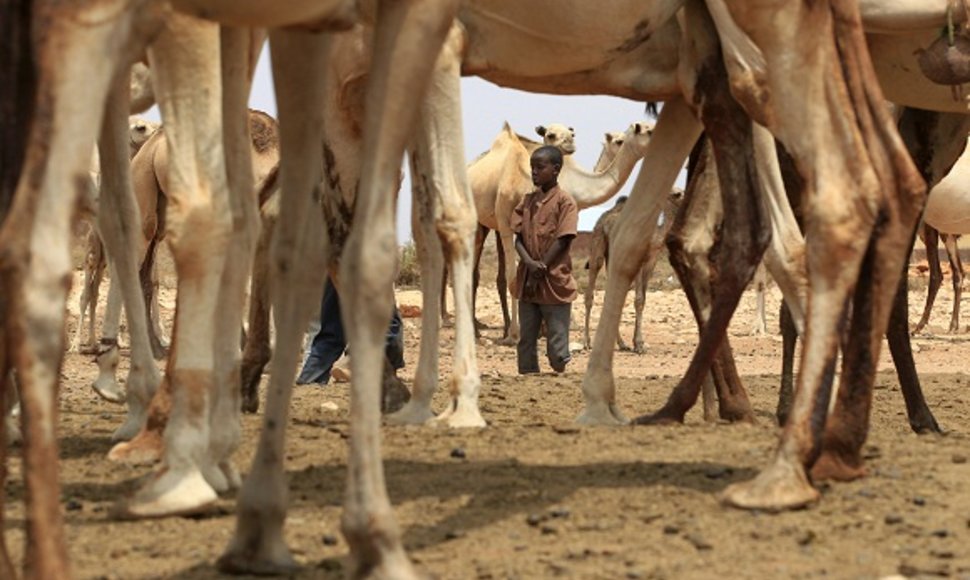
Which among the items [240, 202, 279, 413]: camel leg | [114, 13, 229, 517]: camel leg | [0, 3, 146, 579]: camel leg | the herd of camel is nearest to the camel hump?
the herd of camel

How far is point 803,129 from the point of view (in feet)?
20.5

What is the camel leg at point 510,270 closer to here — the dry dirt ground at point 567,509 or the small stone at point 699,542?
the dry dirt ground at point 567,509

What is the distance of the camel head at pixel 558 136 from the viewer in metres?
28.2

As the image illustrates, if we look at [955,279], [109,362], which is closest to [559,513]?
[109,362]

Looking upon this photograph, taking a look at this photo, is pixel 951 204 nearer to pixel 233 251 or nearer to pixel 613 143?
pixel 613 143

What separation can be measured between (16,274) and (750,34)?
312 centimetres

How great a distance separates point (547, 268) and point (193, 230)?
10.3m

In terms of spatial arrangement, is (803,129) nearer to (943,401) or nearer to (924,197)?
(924,197)

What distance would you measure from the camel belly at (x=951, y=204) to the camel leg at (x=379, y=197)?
2034 centimetres

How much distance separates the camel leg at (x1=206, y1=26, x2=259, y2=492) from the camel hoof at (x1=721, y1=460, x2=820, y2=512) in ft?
5.47

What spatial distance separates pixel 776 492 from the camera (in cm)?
590

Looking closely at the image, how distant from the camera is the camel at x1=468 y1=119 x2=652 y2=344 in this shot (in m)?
25.1

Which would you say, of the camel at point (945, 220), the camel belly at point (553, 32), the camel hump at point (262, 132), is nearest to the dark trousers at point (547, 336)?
the camel hump at point (262, 132)

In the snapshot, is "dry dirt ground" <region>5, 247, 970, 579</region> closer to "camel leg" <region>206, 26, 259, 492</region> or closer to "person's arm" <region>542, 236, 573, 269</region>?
"camel leg" <region>206, 26, 259, 492</region>
